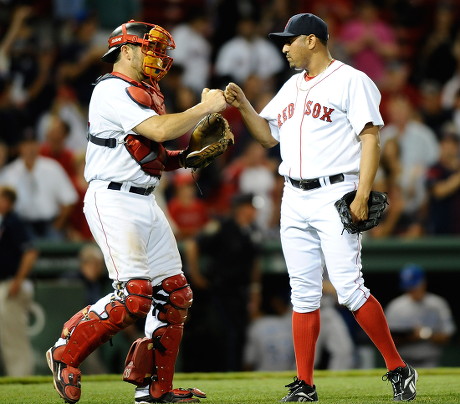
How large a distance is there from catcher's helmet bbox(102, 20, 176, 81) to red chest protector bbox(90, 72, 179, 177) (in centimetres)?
12

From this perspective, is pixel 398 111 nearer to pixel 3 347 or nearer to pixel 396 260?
pixel 396 260

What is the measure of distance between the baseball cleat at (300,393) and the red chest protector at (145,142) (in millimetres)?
1397

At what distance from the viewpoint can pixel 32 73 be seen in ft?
37.1

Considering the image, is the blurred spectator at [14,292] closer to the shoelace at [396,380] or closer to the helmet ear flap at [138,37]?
the helmet ear flap at [138,37]

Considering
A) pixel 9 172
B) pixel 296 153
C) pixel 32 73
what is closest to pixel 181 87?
pixel 32 73

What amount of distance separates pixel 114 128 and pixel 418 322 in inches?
215

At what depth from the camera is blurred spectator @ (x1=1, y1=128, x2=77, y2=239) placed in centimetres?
982

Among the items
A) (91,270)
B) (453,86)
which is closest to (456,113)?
(453,86)

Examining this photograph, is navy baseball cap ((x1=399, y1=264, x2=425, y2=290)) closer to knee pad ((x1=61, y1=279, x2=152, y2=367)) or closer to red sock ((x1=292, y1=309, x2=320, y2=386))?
red sock ((x1=292, y1=309, x2=320, y2=386))

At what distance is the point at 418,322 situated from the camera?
984 centimetres

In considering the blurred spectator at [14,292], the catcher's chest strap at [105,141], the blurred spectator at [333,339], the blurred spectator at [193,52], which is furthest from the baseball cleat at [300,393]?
the blurred spectator at [193,52]

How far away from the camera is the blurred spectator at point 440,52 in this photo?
12.8 m

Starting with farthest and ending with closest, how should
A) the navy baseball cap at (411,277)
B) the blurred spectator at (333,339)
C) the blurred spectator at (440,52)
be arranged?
the blurred spectator at (440,52), the navy baseball cap at (411,277), the blurred spectator at (333,339)

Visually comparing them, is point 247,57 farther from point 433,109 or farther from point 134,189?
point 134,189
